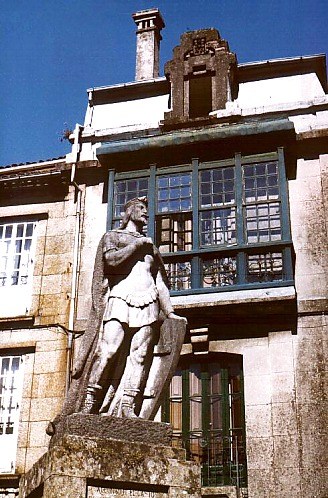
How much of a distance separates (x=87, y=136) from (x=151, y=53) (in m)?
4.03

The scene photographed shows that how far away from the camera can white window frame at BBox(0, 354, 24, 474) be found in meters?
15.9

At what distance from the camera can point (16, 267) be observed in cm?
1823

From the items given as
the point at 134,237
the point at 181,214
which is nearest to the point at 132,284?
the point at 134,237

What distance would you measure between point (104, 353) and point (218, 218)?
10.5 m

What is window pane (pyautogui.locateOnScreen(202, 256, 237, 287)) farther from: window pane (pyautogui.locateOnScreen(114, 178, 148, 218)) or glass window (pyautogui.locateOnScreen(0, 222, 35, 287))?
glass window (pyautogui.locateOnScreen(0, 222, 35, 287))

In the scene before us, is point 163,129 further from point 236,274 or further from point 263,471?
point 263,471

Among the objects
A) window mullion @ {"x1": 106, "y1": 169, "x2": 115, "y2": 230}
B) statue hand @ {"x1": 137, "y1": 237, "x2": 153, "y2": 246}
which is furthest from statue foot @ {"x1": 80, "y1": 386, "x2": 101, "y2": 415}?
window mullion @ {"x1": 106, "y1": 169, "x2": 115, "y2": 230}

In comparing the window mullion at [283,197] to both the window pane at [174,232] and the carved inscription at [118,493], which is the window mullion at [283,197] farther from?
the carved inscription at [118,493]

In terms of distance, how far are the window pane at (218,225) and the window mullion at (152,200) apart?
1158 mm

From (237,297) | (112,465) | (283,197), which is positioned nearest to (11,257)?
(237,297)

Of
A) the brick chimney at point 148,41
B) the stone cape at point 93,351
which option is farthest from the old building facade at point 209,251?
the stone cape at point 93,351

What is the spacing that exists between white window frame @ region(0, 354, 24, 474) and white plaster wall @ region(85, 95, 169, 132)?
690 centimetres

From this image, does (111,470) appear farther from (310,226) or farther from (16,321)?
(16,321)

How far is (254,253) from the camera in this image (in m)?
16.0
